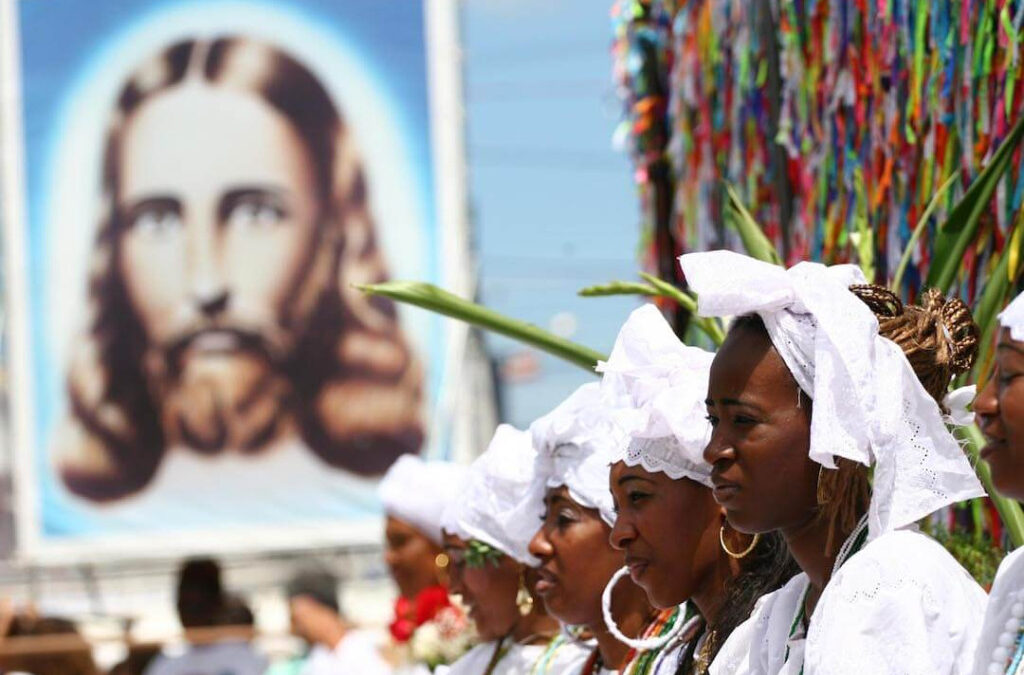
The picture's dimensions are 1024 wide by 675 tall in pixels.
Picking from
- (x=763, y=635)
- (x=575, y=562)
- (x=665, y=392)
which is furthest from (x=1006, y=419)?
(x=575, y=562)

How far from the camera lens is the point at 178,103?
37.8ft

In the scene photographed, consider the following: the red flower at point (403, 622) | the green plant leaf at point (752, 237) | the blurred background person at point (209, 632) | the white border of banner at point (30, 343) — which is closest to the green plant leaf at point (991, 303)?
the green plant leaf at point (752, 237)

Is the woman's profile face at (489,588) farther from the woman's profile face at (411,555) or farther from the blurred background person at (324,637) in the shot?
the blurred background person at (324,637)

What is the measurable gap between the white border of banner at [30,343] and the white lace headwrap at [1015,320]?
28.2 feet

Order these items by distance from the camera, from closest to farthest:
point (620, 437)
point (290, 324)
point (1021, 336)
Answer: point (1021, 336)
point (620, 437)
point (290, 324)

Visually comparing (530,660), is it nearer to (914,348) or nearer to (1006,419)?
(914,348)

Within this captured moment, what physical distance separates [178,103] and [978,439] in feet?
28.0

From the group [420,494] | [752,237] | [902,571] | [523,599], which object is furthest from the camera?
[420,494]

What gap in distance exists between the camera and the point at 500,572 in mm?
4320

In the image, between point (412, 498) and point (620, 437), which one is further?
point (412, 498)

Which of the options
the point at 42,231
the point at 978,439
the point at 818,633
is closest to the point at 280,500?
the point at 42,231

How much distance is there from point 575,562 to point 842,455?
4.03 feet

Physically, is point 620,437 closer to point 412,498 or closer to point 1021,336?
point 1021,336

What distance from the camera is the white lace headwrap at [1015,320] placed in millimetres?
2275
